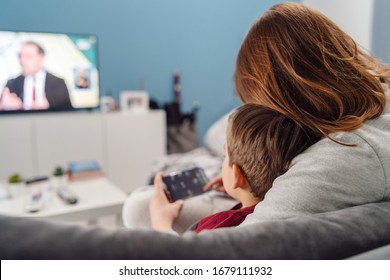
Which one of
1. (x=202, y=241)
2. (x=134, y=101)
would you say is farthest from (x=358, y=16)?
(x=202, y=241)

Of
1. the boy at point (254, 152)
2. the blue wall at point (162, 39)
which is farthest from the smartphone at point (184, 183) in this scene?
the blue wall at point (162, 39)

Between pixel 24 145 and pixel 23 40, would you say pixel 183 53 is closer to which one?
pixel 23 40

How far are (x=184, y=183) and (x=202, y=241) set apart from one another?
57cm

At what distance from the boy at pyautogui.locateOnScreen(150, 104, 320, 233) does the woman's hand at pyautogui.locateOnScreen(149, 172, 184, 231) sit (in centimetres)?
13

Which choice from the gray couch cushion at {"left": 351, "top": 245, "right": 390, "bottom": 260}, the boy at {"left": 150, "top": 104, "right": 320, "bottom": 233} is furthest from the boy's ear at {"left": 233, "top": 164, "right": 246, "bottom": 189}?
the gray couch cushion at {"left": 351, "top": 245, "right": 390, "bottom": 260}

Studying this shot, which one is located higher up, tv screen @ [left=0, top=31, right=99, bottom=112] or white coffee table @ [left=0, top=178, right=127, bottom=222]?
tv screen @ [left=0, top=31, right=99, bottom=112]

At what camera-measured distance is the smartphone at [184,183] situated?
90cm

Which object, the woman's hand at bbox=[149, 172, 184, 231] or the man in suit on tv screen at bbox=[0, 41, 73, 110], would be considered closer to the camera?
the woman's hand at bbox=[149, 172, 184, 231]

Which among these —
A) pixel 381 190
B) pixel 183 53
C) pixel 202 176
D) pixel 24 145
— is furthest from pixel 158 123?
pixel 381 190

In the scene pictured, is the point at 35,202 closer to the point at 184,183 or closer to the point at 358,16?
the point at 184,183

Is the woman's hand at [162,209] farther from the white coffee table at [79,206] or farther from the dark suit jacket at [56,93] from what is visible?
the dark suit jacket at [56,93]

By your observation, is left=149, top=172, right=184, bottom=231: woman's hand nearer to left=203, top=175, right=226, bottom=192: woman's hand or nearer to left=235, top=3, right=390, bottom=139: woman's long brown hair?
left=203, top=175, right=226, bottom=192: woman's hand

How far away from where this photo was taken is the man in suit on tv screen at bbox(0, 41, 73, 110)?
2039mm

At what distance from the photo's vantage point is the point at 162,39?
261cm
